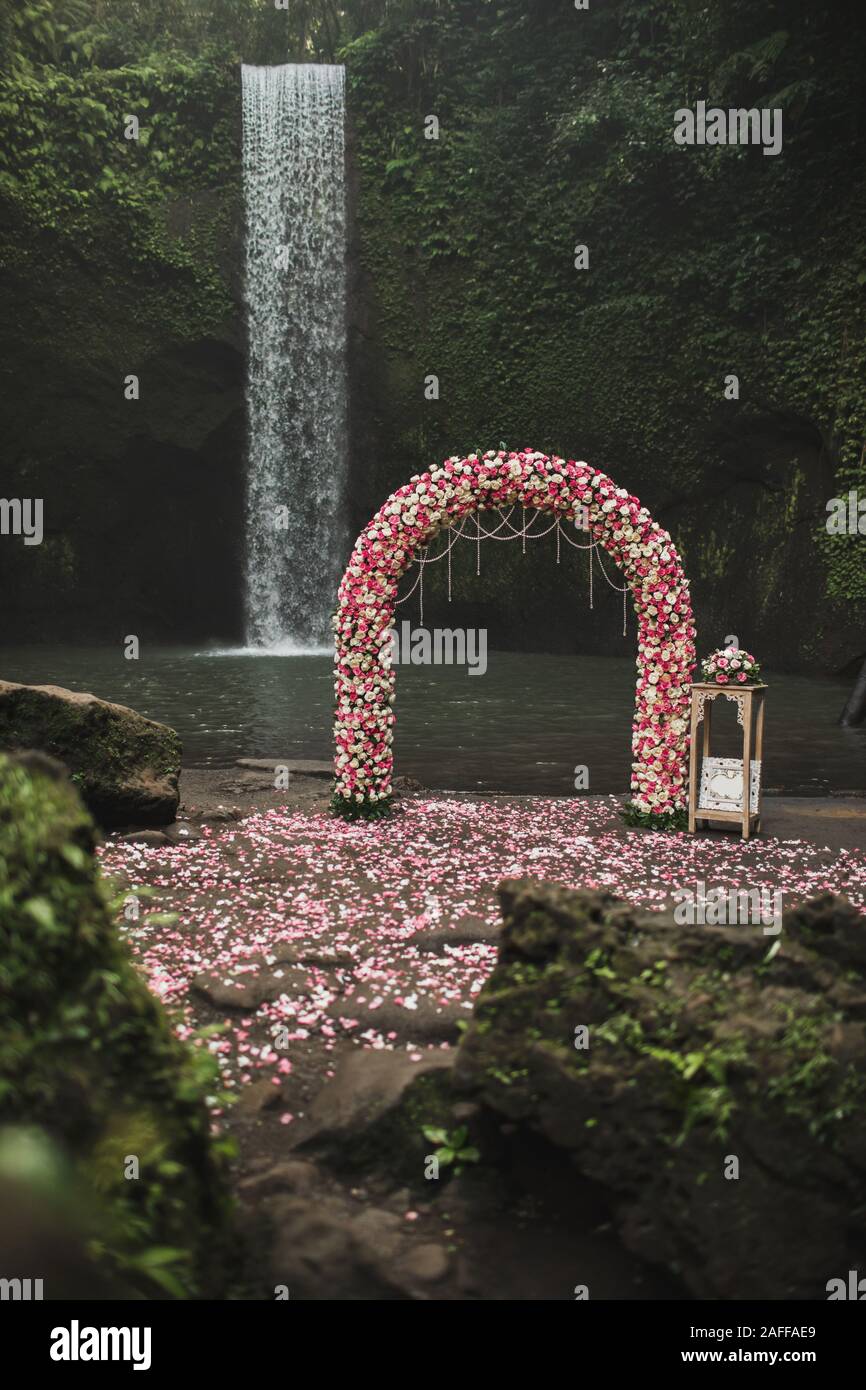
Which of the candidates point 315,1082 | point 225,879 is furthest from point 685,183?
point 315,1082

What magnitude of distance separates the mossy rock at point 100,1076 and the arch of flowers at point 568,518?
7103 millimetres

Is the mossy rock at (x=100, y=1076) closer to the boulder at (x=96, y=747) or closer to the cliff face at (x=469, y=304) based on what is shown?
the boulder at (x=96, y=747)

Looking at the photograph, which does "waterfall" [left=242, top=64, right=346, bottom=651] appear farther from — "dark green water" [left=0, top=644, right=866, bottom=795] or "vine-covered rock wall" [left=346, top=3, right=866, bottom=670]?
"dark green water" [left=0, top=644, right=866, bottom=795]

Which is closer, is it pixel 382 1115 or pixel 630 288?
pixel 382 1115

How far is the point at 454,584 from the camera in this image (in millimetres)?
27438

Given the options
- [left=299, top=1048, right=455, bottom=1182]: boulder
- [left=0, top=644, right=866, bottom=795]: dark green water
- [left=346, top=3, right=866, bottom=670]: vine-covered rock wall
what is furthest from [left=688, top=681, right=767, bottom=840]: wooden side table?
[left=346, top=3, right=866, bottom=670]: vine-covered rock wall

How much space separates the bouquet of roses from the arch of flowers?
0.27 m

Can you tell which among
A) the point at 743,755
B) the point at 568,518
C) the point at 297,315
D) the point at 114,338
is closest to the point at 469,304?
the point at 297,315

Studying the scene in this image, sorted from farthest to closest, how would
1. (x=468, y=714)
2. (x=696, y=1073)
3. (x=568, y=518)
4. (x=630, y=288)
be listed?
(x=630, y=288) → (x=468, y=714) → (x=568, y=518) → (x=696, y=1073)

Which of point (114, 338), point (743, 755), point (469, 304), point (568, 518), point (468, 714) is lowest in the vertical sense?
point (468, 714)

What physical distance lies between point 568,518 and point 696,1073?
7315mm

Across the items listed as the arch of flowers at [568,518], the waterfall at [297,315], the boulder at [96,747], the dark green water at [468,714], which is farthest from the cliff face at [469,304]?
the boulder at [96,747]

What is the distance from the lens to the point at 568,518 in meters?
10.7

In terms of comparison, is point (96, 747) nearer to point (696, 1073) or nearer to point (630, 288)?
point (696, 1073)
